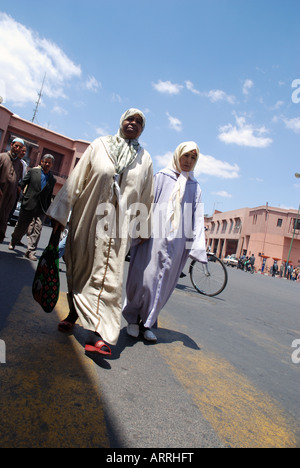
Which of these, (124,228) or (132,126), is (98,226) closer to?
(124,228)

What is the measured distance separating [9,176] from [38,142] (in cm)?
3040

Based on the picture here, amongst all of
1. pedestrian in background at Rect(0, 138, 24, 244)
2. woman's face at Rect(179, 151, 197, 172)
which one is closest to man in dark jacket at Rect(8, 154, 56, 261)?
pedestrian in background at Rect(0, 138, 24, 244)

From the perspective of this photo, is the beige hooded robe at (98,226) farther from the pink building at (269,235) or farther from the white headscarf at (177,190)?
the pink building at (269,235)

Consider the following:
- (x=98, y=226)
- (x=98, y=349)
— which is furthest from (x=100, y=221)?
(x=98, y=349)

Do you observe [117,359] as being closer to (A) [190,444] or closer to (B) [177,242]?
(A) [190,444]

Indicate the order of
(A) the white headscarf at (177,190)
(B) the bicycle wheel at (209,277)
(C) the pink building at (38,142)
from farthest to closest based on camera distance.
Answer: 1. (C) the pink building at (38,142)
2. (B) the bicycle wheel at (209,277)
3. (A) the white headscarf at (177,190)

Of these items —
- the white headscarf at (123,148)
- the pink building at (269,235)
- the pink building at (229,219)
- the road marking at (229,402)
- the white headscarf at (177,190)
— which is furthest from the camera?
the pink building at (269,235)

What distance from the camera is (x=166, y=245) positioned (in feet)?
10.7

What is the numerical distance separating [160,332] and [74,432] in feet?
6.55

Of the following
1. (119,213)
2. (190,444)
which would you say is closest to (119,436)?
(190,444)

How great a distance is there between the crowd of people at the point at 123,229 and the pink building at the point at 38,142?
28963 mm

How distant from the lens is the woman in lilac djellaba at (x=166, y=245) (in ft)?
10.4

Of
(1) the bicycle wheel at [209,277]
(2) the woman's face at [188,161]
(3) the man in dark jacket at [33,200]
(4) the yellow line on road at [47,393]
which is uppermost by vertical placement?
(2) the woman's face at [188,161]

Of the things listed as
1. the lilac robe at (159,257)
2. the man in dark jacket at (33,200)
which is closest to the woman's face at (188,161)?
the lilac robe at (159,257)
